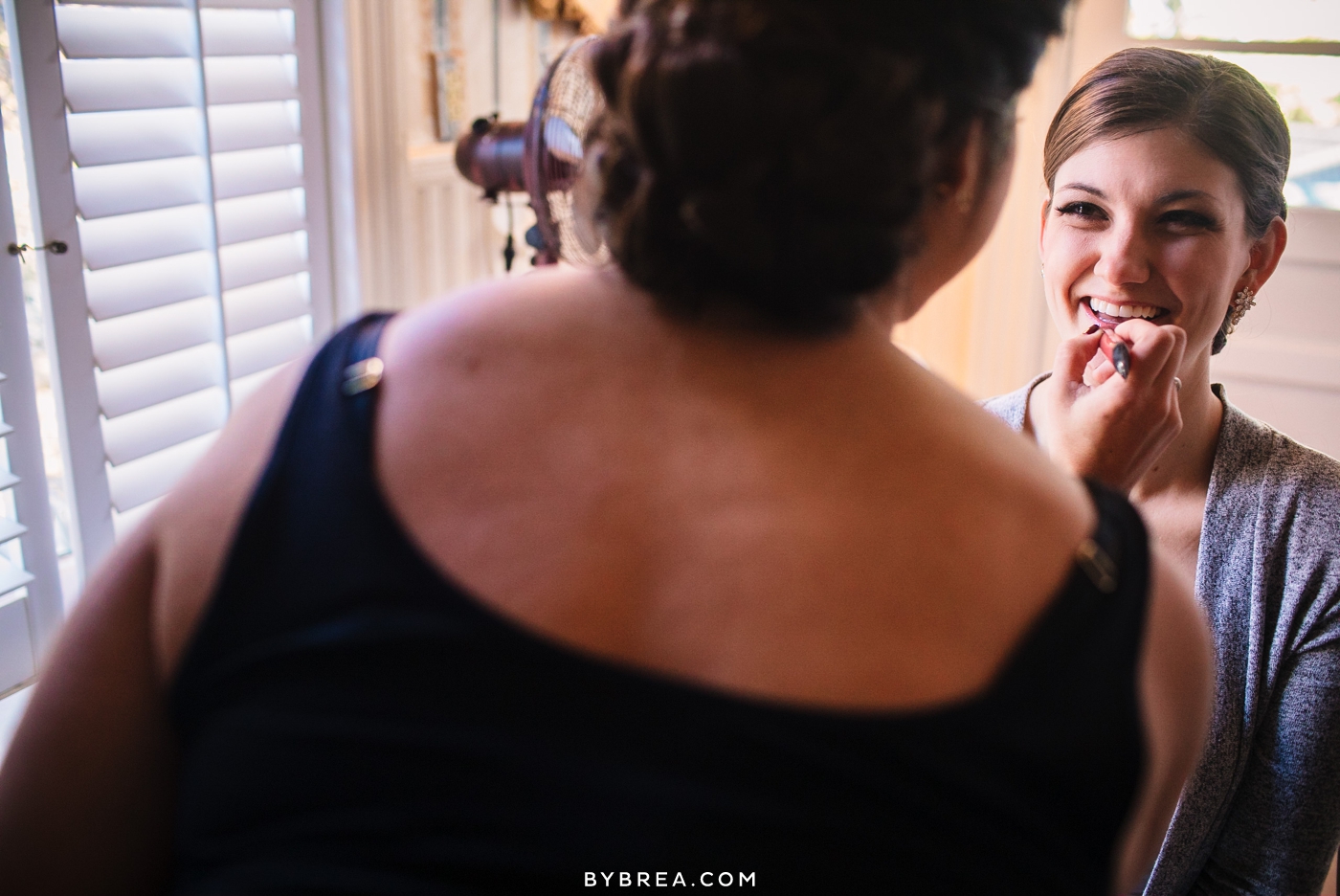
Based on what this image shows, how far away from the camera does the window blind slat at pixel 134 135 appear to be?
1490mm

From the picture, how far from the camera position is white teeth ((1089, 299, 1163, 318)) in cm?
121

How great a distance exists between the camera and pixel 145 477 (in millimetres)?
1659

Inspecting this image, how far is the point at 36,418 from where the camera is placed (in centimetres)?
147

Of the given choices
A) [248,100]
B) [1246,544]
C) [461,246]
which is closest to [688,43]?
[1246,544]

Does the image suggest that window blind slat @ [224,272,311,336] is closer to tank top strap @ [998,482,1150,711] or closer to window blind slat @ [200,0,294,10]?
window blind slat @ [200,0,294,10]

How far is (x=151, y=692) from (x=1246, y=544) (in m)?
1.04

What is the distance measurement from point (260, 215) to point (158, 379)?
0.36 meters

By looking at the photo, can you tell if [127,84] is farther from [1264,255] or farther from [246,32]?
[1264,255]

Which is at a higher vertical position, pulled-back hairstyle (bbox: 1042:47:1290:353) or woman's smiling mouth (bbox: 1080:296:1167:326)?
pulled-back hairstyle (bbox: 1042:47:1290:353)

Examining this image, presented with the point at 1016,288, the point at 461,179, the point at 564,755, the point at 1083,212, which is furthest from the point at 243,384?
the point at 1016,288

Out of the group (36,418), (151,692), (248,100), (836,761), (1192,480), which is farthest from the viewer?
(248,100)

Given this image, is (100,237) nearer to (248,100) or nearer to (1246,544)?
(248,100)

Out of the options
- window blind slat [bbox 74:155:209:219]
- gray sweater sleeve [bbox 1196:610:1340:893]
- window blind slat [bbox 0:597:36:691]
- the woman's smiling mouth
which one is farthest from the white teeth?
window blind slat [bbox 0:597:36:691]

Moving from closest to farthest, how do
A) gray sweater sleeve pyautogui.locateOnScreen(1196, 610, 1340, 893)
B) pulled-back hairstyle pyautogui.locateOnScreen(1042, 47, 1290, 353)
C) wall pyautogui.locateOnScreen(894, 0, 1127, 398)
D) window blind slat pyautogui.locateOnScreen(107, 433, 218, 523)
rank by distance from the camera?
gray sweater sleeve pyautogui.locateOnScreen(1196, 610, 1340, 893)
pulled-back hairstyle pyautogui.locateOnScreen(1042, 47, 1290, 353)
window blind slat pyautogui.locateOnScreen(107, 433, 218, 523)
wall pyautogui.locateOnScreen(894, 0, 1127, 398)
